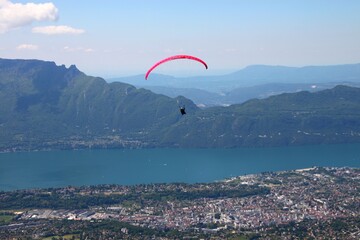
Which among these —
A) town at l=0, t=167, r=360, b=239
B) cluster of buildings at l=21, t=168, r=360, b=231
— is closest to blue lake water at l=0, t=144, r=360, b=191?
town at l=0, t=167, r=360, b=239

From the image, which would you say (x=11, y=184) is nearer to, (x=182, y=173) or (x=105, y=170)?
(x=105, y=170)

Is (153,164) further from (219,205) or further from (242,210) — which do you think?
(242,210)

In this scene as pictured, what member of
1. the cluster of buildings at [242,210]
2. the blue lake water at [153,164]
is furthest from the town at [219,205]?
the blue lake water at [153,164]

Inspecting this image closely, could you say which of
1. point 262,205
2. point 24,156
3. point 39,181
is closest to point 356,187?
point 262,205

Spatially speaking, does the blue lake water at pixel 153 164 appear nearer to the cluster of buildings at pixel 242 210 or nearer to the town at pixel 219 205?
the town at pixel 219 205

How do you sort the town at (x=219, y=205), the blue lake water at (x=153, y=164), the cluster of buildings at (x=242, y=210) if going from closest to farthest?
the town at (x=219, y=205) < the cluster of buildings at (x=242, y=210) < the blue lake water at (x=153, y=164)

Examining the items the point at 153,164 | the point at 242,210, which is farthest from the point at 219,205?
the point at 153,164
